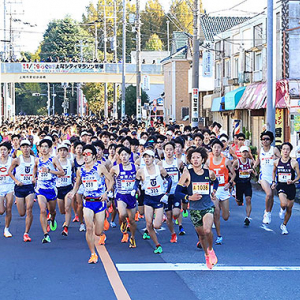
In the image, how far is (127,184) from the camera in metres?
11.6

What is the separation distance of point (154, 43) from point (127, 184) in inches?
3970

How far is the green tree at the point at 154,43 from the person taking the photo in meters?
111

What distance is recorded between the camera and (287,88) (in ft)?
95.6

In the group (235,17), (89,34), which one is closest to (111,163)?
(235,17)

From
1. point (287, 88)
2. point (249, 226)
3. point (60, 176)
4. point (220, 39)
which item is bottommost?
point (249, 226)

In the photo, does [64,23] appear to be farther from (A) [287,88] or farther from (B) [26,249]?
(B) [26,249]

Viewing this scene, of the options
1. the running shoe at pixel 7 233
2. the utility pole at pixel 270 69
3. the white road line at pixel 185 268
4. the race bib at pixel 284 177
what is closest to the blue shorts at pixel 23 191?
the running shoe at pixel 7 233

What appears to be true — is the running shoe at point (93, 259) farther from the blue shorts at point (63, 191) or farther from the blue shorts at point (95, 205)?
the blue shorts at point (63, 191)

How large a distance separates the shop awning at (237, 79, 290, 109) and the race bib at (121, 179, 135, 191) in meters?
Answer: 18.4

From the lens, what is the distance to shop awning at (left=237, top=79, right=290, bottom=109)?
2917 cm

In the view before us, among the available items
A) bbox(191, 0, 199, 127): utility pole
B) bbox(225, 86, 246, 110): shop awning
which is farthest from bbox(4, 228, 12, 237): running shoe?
bbox(225, 86, 246, 110): shop awning

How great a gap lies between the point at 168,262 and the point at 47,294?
2.53 metres

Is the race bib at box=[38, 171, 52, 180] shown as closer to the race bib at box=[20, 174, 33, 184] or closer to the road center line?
the race bib at box=[20, 174, 33, 184]

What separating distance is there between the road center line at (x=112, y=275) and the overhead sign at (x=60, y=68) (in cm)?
5367
